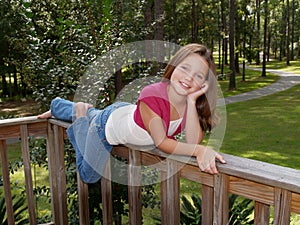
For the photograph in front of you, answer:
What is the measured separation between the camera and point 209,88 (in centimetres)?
141

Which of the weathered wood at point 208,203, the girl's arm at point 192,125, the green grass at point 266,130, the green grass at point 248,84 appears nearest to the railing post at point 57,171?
the girl's arm at point 192,125

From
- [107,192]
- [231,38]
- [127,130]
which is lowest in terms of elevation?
[107,192]

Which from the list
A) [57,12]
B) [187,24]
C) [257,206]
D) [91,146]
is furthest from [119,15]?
[187,24]

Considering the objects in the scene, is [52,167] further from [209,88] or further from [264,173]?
[264,173]

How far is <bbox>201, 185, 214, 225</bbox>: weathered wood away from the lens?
123 centimetres

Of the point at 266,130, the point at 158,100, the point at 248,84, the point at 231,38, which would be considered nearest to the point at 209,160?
the point at 158,100

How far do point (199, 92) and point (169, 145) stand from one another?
0.23 m

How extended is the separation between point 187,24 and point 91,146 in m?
22.1

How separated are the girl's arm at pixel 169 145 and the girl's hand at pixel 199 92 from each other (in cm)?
15

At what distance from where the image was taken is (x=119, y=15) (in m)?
3.12

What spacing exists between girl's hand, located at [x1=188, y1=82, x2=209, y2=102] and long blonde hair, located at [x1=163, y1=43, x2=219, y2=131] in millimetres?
20

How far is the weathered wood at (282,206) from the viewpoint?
99 centimetres

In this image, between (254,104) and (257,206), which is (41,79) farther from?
(254,104)

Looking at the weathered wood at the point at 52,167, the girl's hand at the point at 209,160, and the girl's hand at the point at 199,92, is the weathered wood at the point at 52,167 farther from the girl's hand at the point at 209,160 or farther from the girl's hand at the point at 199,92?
the girl's hand at the point at 209,160
